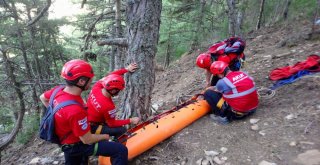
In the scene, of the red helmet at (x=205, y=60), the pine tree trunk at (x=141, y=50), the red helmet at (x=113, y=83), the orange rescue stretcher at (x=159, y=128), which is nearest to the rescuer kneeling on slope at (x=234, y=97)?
the orange rescue stretcher at (x=159, y=128)

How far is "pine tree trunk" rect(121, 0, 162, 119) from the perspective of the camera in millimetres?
4391

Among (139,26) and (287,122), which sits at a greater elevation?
(139,26)

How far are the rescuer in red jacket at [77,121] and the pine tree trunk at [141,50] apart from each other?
1.28 meters

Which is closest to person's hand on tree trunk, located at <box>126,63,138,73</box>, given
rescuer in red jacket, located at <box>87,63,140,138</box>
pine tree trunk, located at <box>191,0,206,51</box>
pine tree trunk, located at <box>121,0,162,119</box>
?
pine tree trunk, located at <box>121,0,162,119</box>

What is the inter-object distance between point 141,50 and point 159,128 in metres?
1.41

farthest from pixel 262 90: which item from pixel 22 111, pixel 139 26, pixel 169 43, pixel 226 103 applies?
pixel 169 43

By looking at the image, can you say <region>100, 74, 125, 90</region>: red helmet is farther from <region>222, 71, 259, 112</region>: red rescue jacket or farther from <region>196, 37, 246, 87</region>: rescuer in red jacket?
<region>196, 37, 246, 87</region>: rescuer in red jacket

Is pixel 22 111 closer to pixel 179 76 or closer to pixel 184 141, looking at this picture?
pixel 179 76

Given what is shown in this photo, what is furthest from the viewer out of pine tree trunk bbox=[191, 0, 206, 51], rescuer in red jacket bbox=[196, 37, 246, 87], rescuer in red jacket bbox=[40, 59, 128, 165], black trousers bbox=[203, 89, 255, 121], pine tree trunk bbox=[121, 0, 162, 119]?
pine tree trunk bbox=[191, 0, 206, 51]

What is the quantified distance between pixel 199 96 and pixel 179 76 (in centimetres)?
439

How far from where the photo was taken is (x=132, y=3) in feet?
14.4

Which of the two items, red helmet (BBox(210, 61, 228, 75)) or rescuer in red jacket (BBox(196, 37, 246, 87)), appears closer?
red helmet (BBox(210, 61, 228, 75))

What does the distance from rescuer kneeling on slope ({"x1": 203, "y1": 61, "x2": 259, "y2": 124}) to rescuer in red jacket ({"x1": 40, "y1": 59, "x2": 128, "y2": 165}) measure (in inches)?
84.1

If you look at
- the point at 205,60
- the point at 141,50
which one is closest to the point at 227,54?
the point at 205,60
